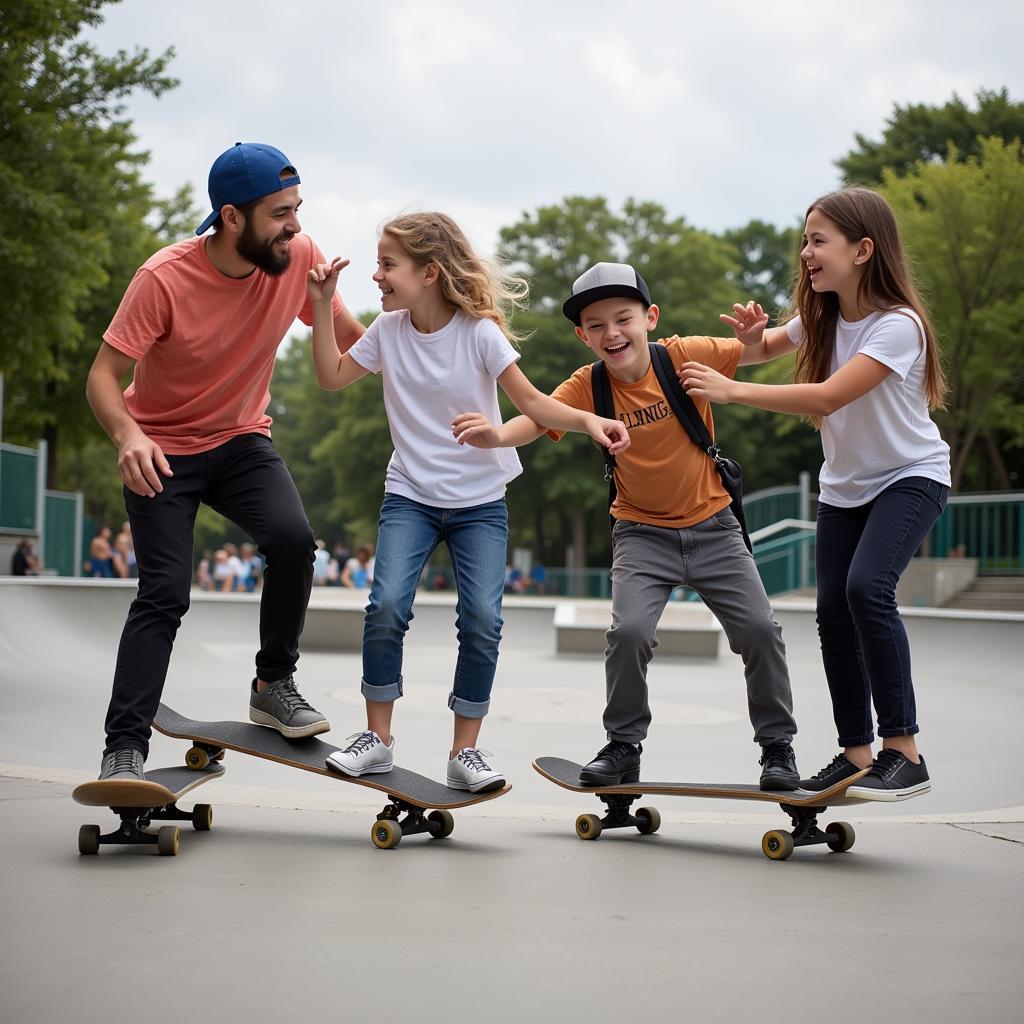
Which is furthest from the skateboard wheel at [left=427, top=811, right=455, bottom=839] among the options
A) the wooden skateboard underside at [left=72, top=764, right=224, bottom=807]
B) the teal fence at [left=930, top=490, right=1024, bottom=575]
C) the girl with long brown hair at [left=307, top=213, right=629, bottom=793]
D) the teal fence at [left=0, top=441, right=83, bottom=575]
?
the teal fence at [left=930, top=490, right=1024, bottom=575]

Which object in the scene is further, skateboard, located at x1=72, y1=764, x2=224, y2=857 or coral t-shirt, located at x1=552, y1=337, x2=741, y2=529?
coral t-shirt, located at x1=552, y1=337, x2=741, y2=529

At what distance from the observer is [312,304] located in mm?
4285

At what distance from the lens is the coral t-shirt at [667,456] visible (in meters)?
4.32

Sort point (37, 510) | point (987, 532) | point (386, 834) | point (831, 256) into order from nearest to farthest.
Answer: point (386, 834), point (831, 256), point (37, 510), point (987, 532)

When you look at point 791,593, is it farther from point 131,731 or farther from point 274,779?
point 131,731

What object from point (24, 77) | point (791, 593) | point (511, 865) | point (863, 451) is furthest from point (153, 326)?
point (791, 593)

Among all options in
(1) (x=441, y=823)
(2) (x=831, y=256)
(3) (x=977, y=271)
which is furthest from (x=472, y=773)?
(3) (x=977, y=271)

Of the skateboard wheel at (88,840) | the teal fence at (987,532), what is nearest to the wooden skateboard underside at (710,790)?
the skateboard wheel at (88,840)

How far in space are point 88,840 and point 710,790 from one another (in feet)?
6.57

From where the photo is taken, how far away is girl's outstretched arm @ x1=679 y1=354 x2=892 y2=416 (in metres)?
3.92

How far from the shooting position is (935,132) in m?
37.7

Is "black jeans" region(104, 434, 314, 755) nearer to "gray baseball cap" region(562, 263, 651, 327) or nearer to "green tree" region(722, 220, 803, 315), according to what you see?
"gray baseball cap" region(562, 263, 651, 327)

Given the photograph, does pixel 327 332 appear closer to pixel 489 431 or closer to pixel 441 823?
pixel 489 431

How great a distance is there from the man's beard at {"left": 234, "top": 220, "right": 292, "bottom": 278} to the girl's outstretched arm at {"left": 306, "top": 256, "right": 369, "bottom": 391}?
116 millimetres
